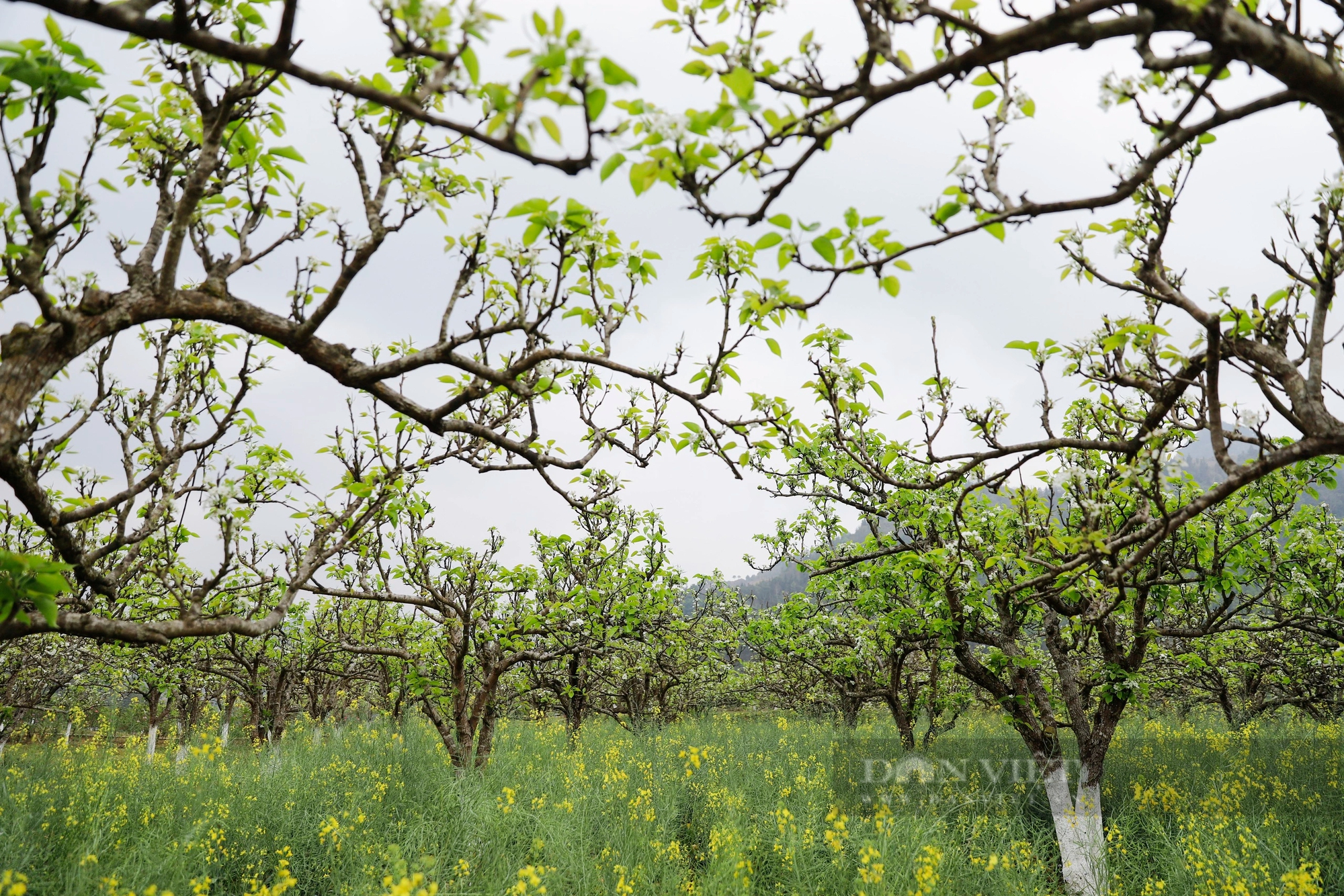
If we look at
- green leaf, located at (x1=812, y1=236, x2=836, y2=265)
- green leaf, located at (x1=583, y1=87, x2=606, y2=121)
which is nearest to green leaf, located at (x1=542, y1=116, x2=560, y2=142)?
green leaf, located at (x1=583, y1=87, x2=606, y2=121)

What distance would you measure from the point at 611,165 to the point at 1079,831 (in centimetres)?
1007

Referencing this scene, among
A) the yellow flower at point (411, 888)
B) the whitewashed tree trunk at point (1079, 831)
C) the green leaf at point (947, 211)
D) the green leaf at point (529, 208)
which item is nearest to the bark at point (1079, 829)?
the whitewashed tree trunk at point (1079, 831)

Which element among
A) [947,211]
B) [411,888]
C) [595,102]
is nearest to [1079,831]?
[411,888]

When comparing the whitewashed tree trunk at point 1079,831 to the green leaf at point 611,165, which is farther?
the whitewashed tree trunk at point 1079,831

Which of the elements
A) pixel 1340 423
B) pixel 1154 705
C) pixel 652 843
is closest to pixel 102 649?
pixel 652 843

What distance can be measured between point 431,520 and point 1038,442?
9.22 meters

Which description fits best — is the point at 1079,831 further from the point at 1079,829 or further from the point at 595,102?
the point at 595,102

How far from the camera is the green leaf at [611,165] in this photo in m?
2.17

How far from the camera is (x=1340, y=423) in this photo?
295 cm

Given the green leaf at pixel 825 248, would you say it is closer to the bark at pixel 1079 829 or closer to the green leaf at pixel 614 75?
the green leaf at pixel 614 75

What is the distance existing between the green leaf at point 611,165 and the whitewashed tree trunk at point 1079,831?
957 cm

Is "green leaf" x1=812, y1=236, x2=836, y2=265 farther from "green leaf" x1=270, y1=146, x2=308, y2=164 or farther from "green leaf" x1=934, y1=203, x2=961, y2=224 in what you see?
"green leaf" x1=270, y1=146, x2=308, y2=164

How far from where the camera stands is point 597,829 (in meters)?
7.92

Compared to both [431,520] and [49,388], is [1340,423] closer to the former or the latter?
[49,388]
